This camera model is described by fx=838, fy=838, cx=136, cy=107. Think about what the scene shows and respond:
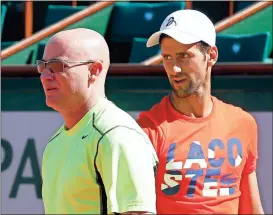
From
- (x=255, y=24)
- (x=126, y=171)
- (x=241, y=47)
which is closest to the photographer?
(x=126, y=171)

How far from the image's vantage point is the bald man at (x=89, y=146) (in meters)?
2.05

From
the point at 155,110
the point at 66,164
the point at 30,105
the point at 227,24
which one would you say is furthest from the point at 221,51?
the point at 66,164

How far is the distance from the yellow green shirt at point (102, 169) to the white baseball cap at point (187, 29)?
0.69m

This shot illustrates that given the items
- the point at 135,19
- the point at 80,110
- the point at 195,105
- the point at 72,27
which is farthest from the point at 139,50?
the point at 80,110

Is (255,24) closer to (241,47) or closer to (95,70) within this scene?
(241,47)

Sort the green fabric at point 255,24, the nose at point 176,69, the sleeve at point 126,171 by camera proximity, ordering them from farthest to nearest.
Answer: the green fabric at point 255,24
the nose at point 176,69
the sleeve at point 126,171

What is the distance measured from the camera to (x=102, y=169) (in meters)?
2.08

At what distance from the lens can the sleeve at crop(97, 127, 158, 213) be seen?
2.04 m

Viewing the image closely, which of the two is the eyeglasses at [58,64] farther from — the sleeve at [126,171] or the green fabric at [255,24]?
the green fabric at [255,24]

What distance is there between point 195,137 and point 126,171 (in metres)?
0.91

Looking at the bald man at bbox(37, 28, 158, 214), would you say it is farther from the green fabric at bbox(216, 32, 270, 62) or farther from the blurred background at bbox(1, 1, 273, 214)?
the green fabric at bbox(216, 32, 270, 62)

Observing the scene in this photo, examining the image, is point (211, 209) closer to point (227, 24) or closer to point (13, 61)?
point (227, 24)

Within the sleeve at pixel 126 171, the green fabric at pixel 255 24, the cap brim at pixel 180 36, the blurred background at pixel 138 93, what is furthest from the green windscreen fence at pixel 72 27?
the sleeve at pixel 126 171

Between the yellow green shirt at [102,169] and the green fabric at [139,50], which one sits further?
the green fabric at [139,50]
